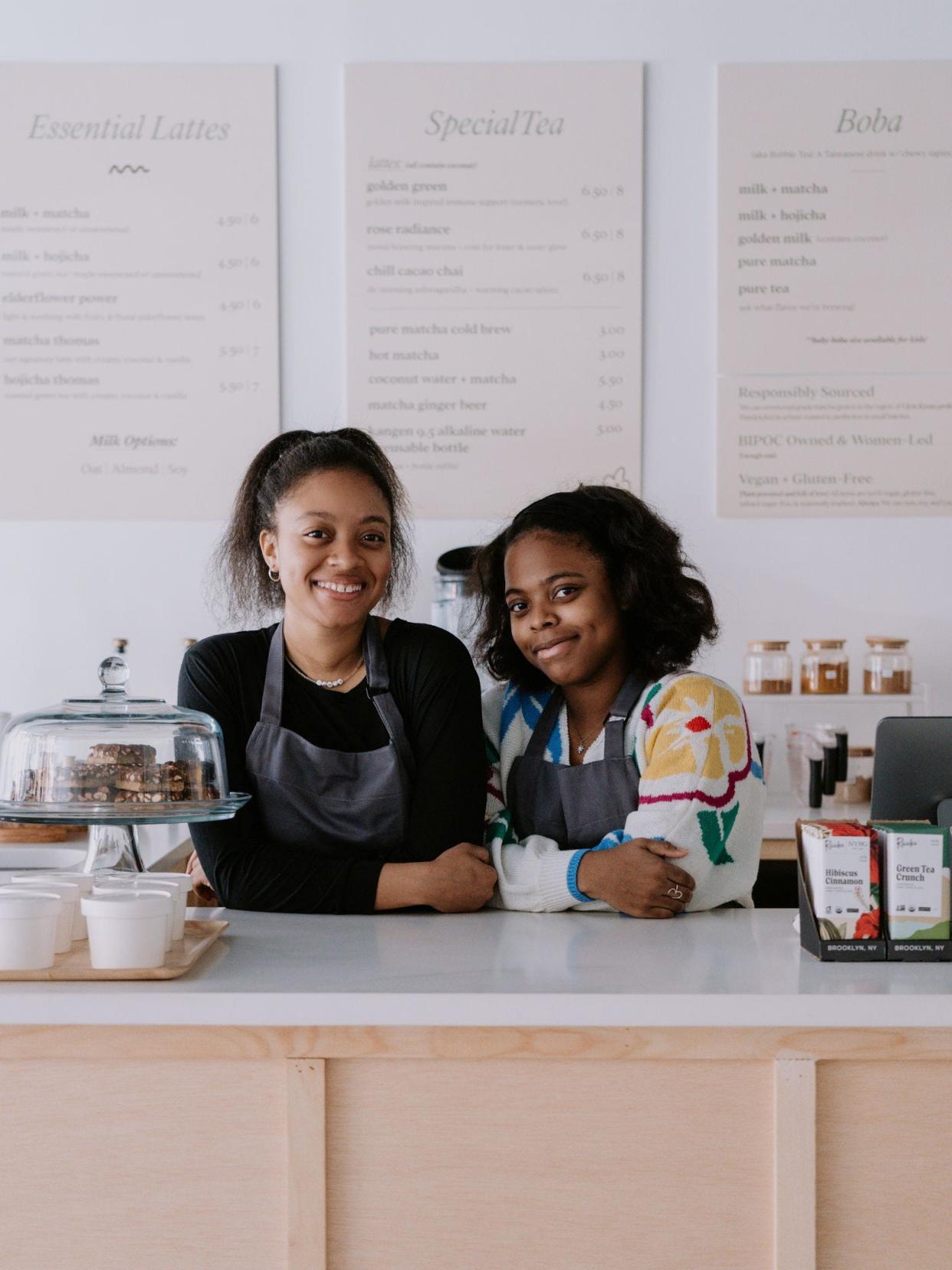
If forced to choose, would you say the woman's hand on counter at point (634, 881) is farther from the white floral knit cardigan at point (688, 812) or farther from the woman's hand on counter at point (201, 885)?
the woman's hand on counter at point (201, 885)

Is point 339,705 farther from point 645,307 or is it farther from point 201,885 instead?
point 645,307

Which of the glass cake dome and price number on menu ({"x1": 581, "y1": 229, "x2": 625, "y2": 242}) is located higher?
price number on menu ({"x1": 581, "y1": 229, "x2": 625, "y2": 242})

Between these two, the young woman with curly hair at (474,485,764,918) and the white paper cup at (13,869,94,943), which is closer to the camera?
the white paper cup at (13,869,94,943)

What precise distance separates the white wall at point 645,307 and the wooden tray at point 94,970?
1.60m

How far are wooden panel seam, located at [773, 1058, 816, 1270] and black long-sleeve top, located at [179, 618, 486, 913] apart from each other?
1.81 ft

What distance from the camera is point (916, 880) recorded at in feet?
3.91

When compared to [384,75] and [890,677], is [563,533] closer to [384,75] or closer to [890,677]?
[890,677]

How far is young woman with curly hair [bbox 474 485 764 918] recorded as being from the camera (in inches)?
57.2

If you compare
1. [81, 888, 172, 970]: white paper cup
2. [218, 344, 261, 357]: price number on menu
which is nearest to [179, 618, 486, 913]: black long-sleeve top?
[81, 888, 172, 970]: white paper cup

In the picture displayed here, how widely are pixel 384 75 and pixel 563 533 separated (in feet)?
4.73

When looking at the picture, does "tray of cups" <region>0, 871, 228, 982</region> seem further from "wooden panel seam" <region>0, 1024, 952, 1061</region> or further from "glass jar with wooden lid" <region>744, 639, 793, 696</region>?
"glass jar with wooden lid" <region>744, 639, 793, 696</region>

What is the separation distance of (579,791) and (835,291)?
1.56 meters

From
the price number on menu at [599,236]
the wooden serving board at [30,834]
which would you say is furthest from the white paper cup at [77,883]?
the price number on menu at [599,236]

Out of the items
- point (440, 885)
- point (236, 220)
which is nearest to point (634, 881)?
point (440, 885)
